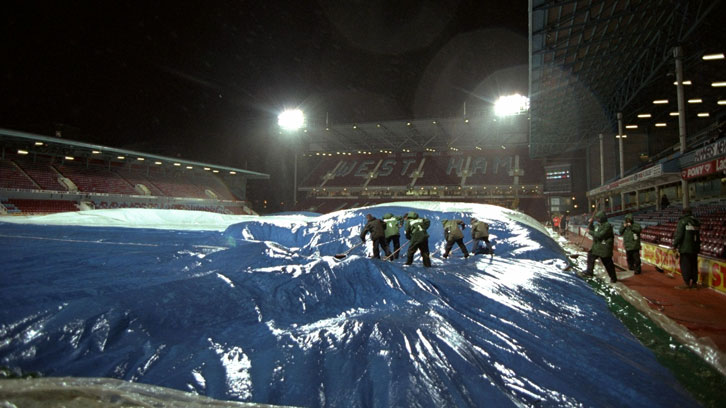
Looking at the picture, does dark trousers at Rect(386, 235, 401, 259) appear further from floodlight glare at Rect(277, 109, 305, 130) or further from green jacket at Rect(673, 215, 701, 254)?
floodlight glare at Rect(277, 109, 305, 130)

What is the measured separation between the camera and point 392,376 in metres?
2.20

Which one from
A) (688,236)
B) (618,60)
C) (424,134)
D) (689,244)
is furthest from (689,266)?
(424,134)

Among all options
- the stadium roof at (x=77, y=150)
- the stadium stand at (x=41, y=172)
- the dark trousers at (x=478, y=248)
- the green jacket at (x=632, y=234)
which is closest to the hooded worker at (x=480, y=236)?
the dark trousers at (x=478, y=248)

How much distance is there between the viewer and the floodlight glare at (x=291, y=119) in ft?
107

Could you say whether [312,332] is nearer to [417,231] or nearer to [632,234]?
[417,231]

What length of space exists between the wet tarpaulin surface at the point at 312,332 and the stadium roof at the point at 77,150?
1839 centimetres

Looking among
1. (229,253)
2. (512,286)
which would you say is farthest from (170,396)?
(512,286)

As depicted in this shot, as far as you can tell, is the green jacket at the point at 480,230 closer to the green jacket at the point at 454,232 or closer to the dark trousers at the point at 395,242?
the green jacket at the point at 454,232

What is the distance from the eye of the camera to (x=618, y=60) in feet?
49.6

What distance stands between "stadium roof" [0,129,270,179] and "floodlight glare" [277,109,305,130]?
7082mm

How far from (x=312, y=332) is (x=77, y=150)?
2707cm

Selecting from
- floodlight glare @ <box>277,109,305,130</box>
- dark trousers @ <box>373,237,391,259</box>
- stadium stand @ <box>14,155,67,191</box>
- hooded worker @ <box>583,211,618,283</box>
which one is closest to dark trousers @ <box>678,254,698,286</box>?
hooded worker @ <box>583,211,618,283</box>

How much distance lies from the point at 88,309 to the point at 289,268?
195 cm

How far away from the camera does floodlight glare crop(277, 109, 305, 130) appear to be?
32.8 metres
